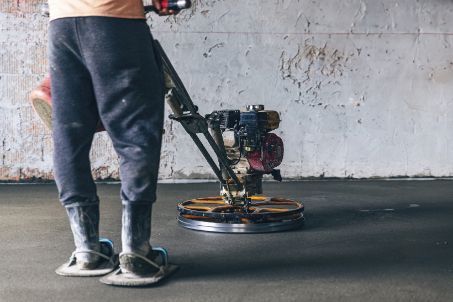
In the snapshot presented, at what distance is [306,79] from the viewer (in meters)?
5.38

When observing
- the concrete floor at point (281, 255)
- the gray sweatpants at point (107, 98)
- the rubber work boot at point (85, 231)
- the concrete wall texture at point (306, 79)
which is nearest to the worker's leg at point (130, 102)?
the gray sweatpants at point (107, 98)

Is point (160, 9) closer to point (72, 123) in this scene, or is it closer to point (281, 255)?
point (72, 123)

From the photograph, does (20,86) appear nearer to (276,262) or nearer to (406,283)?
(276,262)

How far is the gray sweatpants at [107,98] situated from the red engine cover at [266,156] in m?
1.14

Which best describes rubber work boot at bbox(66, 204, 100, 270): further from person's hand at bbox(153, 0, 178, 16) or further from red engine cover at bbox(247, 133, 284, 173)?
red engine cover at bbox(247, 133, 284, 173)

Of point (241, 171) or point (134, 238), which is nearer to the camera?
point (134, 238)

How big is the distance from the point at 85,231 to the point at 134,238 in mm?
210

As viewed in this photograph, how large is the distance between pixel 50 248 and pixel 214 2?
3.03 meters

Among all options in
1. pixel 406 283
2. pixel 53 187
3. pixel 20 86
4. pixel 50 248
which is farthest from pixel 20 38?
pixel 406 283

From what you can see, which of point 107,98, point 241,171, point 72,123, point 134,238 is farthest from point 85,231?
point 241,171

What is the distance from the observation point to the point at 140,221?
7.24ft

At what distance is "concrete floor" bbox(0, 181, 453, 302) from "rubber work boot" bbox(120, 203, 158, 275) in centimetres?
10

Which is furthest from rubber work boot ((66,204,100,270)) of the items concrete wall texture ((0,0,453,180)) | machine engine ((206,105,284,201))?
concrete wall texture ((0,0,453,180))

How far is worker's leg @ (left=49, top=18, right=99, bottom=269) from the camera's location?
7.25 ft
